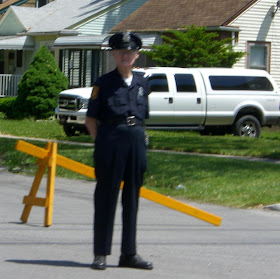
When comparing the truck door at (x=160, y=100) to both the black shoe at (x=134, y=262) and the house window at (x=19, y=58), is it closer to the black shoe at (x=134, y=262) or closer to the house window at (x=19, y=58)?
the black shoe at (x=134, y=262)

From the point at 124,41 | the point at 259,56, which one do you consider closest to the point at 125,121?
the point at 124,41

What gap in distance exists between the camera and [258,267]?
6.82 m

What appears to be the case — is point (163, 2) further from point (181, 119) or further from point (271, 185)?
point (271, 185)

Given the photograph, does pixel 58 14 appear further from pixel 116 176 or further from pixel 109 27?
pixel 116 176

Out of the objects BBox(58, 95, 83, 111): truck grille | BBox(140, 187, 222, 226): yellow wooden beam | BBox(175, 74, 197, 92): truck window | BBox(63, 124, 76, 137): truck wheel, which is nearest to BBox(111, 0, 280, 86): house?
BBox(175, 74, 197, 92): truck window

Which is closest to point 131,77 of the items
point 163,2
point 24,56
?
point 163,2

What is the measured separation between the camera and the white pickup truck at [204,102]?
20.4 metres

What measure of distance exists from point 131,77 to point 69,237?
7.64 ft

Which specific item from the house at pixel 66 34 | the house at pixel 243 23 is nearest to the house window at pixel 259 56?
the house at pixel 243 23

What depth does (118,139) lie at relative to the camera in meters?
6.18

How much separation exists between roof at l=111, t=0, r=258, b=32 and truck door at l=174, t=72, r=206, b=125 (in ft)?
21.6

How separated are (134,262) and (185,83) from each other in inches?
581

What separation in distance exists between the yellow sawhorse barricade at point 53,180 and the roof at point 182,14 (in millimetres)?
19426

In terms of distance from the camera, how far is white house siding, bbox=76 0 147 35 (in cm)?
3431
